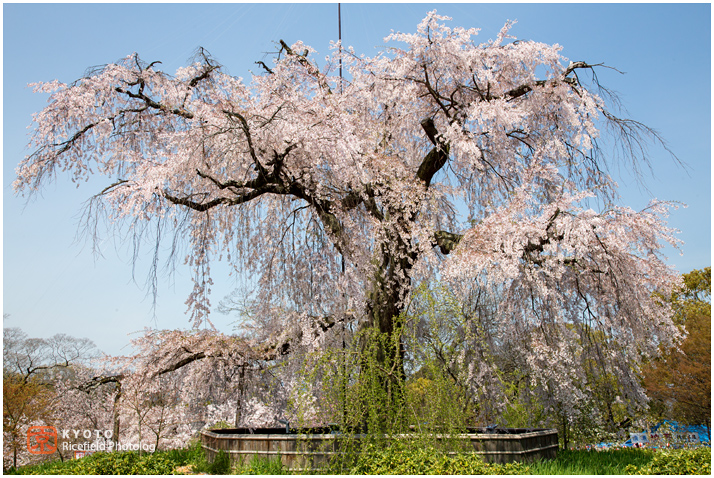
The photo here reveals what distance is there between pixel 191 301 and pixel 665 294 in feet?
→ 22.2

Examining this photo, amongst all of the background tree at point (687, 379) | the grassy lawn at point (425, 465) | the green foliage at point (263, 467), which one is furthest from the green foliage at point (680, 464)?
the background tree at point (687, 379)

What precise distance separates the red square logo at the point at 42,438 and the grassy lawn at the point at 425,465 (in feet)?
8.39

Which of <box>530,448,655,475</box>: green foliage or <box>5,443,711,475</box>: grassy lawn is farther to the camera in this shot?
<box>530,448,655,475</box>: green foliage

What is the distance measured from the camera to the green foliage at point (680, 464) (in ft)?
14.8

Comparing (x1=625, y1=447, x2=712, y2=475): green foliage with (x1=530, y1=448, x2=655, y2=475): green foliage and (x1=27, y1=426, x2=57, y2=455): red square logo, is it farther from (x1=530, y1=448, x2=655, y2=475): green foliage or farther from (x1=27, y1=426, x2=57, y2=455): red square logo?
(x1=27, y1=426, x2=57, y2=455): red square logo

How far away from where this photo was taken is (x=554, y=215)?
6.25 metres

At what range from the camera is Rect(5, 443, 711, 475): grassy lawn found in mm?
4340

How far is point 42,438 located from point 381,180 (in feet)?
26.4

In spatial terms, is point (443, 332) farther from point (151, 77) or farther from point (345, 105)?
point (151, 77)

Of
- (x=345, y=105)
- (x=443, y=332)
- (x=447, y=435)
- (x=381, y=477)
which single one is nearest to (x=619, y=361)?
(x=443, y=332)

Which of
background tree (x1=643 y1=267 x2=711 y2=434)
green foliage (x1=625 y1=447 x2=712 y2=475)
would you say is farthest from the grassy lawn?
background tree (x1=643 y1=267 x2=711 y2=434)

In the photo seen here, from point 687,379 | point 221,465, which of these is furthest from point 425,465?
point 687,379

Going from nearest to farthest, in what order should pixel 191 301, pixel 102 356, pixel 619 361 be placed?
1. pixel 191 301
2. pixel 619 361
3. pixel 102 356

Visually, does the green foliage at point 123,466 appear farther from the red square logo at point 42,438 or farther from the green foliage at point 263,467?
the red square logo at point 42,438
